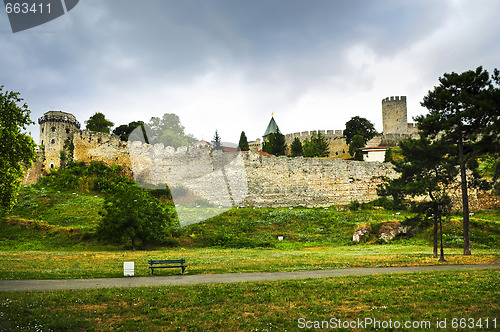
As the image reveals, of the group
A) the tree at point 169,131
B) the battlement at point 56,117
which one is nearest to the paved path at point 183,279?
the battlement at point 56,117

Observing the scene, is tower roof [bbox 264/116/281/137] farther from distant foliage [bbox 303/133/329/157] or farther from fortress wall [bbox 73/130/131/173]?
fortress wall [bbox 73/130/131/173]

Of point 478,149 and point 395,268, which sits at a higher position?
point 478,149

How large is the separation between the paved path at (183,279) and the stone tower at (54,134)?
35.2 metres

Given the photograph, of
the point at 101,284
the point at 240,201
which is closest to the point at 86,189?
the point at 240,201

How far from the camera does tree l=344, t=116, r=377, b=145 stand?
6419 cm

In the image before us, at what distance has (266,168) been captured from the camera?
42.5 meters

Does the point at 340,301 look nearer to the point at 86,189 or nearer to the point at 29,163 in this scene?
the point at 29,163

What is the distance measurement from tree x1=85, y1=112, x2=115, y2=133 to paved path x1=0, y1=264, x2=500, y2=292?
42.5 meters

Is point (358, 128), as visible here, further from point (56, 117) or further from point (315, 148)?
point (56, 117)

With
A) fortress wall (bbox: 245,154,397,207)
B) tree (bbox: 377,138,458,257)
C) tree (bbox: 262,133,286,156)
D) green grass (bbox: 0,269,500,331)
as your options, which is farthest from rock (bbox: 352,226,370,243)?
tree (bbox: 262,133,286,156)

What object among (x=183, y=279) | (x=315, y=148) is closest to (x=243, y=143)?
(x=315, y=148)

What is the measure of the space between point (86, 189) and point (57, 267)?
25.6 m

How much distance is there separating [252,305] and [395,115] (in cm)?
6775

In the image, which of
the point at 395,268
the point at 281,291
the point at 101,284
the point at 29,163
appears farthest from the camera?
the point at 29,163
